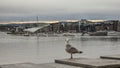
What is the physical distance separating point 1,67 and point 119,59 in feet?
16.4

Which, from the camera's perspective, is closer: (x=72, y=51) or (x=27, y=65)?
(x=27, y=65)

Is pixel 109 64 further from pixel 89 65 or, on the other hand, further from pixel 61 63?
pixel 61 63

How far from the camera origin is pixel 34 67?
12852 millimetres

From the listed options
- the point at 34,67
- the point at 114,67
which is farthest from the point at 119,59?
the point at 34,67

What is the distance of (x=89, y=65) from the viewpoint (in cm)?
1262

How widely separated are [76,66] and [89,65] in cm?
73

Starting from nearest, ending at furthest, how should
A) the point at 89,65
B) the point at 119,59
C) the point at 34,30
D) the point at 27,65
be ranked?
the point at 89,65 → the point at 27,65 → the point at 119,59 → the point at 34,30

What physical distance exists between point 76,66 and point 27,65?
1.93m

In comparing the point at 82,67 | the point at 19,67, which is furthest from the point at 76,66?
the point at 19,67

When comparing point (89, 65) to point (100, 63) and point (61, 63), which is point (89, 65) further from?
point (61, 63)

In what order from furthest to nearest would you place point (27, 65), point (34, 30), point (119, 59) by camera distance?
point (34, 30) < point (119, 59) < point (27, 65)

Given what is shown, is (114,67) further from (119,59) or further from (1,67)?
(1,67)

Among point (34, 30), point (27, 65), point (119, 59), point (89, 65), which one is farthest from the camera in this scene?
point (34, 30)

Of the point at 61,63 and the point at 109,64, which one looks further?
the point at 61,63
